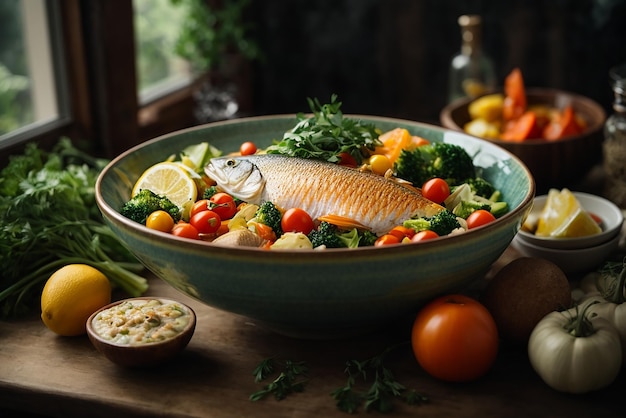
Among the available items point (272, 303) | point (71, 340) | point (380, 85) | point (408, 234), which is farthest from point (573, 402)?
point (380, 85)

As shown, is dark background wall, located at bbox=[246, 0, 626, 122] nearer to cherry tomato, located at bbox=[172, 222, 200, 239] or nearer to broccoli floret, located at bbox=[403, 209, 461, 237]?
broccoli floret, located at bbox=[403, 209, 461, 237]

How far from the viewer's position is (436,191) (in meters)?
2.10

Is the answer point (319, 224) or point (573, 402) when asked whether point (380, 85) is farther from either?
point (573, 402)

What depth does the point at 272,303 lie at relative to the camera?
1.70 m

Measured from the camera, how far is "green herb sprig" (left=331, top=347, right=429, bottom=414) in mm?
1636

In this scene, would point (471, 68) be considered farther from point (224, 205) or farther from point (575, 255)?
point (224, 205)

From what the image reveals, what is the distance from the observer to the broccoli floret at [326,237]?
181 centimetres

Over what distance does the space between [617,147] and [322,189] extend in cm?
132

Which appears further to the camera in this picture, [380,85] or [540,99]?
[380,85]

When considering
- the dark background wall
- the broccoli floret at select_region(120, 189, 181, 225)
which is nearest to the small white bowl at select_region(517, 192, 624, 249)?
the broccoli floret at select_region(120, 189, 181, 225)

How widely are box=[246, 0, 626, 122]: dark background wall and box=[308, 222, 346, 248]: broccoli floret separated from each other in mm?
2666

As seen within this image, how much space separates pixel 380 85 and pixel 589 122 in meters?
1.58

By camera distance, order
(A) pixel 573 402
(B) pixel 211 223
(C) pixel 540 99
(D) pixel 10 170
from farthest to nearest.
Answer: (C) pixel 540 99
(D) pixel 10 170
(B) pixel 211 223
(A) pixel 573 402

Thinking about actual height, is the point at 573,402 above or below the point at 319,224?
below
